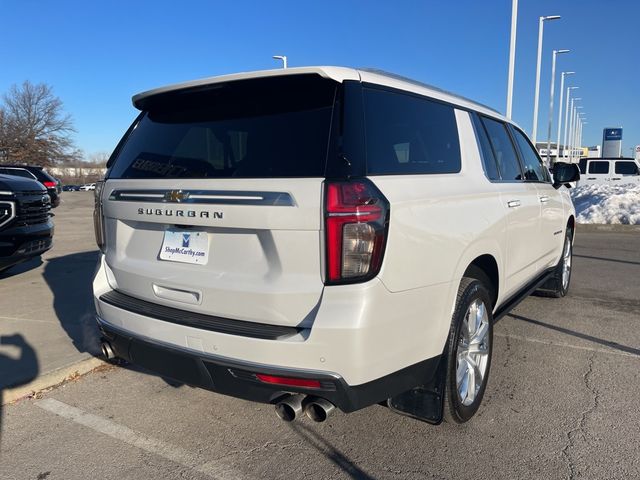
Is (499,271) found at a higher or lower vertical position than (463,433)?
higher

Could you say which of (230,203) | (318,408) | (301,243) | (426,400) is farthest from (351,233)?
(426,400)

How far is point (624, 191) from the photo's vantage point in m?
17.1

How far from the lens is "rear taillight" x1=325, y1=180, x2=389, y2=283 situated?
2270mm

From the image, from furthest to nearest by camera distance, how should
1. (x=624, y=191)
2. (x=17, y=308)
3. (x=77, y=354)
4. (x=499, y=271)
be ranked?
(x=624, y=191)
(x=17, y=308)
(x=77, y=354)
(x=499, y=271)

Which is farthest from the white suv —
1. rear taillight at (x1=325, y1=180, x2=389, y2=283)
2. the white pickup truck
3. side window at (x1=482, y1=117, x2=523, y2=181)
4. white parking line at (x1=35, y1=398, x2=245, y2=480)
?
the white pickup truck

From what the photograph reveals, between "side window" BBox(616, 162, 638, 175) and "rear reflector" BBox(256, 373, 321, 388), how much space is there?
2550cm

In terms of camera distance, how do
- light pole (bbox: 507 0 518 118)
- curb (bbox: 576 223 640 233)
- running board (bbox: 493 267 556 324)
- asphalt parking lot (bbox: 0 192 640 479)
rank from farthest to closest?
light pole (bbox: 507 0 518 118) → curb (bbox: 576 223 640 233) → running board (bbox: 493 267 556 324) → asphalt parking lot (bbox: 0 192 640 479)

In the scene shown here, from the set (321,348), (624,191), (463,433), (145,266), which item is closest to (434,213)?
(321,348)

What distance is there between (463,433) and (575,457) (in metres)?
0.60

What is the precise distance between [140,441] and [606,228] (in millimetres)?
14297

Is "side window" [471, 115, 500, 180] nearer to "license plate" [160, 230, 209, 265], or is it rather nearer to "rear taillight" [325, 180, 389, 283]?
"rear taillight" [325, 180, 389, 283]

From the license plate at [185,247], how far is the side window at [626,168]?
83.6ft

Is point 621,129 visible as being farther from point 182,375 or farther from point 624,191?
point 182,375

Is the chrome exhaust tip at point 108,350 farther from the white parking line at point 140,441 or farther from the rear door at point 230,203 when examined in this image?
the white parking line at point 140,441
